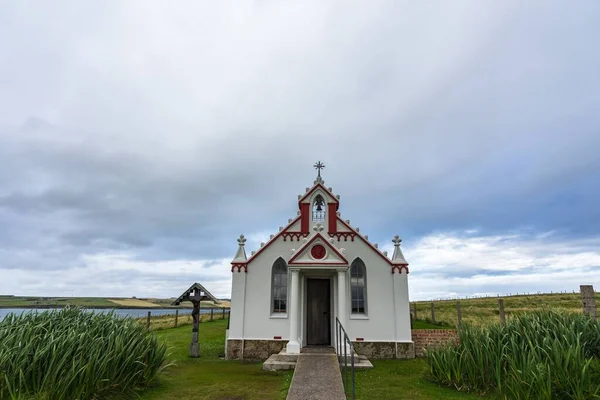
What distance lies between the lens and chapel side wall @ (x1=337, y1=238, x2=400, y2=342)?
564 inches

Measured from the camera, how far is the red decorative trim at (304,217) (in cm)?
1541

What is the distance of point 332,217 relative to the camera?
15477 millimetres

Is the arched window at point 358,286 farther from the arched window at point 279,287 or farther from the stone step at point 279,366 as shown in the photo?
the stone step at point 279,366

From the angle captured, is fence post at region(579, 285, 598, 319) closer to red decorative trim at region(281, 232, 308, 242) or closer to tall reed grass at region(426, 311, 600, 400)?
tall reed grass at region(426, 311, 600, 400)

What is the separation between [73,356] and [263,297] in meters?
8.09

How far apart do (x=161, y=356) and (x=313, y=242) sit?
636 centimetres

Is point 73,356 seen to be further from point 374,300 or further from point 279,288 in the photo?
point 374,300

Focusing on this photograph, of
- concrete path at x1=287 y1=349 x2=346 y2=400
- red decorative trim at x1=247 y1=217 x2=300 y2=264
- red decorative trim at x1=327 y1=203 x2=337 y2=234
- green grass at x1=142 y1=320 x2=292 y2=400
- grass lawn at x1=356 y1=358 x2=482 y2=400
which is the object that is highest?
red decorative trim at x1=327 y1=203 x2=337 y2=234

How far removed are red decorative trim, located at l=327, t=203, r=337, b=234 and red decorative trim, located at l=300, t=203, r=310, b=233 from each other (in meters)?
0.86

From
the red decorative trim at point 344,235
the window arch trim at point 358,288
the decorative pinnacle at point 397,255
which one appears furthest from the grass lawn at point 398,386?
the red decorative trim at point 344,235

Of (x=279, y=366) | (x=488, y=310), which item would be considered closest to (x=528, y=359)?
(x=279, y=366)

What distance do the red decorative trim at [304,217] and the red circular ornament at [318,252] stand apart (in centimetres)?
150

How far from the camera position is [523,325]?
8977 millimetres

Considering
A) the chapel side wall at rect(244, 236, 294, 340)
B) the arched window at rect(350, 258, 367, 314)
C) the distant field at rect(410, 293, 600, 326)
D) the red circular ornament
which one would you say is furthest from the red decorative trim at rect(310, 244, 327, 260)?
the distant field at rect(410, 293, 600, 326)
